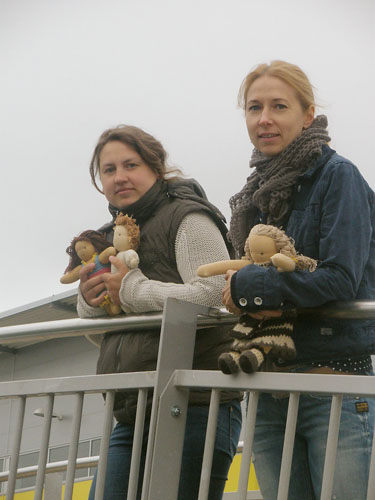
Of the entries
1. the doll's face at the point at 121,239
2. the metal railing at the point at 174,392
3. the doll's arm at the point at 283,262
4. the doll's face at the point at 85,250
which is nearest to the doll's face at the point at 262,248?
the doll's arm at the point at 283,262

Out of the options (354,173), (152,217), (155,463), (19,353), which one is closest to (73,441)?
(155,463)

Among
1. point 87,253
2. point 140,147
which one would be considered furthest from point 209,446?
point 140,147

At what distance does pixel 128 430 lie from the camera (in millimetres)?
2863

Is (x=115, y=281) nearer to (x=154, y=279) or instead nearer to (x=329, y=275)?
(x=154, y=279)

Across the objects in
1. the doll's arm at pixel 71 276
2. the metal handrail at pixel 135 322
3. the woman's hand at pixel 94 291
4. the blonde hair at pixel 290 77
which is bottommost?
the metal handrail at pixel 135 322

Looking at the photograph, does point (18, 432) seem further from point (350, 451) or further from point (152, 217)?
point (350, 451)

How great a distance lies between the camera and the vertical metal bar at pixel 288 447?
2352mm

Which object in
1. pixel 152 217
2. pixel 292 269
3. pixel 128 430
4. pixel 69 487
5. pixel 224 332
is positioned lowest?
pixel 69 487

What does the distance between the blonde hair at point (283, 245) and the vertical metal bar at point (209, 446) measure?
446 millimetres

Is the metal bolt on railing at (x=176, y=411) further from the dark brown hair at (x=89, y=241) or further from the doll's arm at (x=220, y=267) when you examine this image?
the dark brown hair at (x=89, y=241)

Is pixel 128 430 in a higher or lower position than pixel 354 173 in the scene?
lower

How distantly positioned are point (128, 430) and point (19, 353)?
1292cm

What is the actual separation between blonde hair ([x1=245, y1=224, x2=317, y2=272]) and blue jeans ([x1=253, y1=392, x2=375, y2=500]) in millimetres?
388

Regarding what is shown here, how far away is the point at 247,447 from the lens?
2443mm
